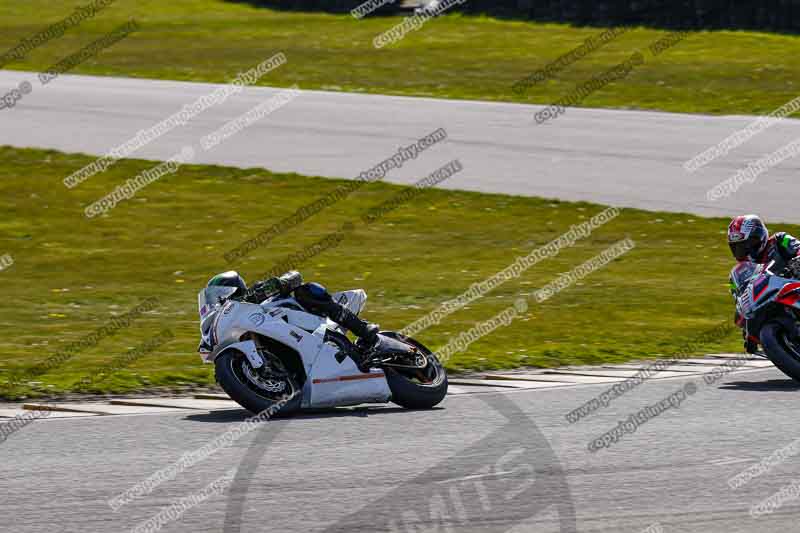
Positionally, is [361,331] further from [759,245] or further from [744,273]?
[759,245]

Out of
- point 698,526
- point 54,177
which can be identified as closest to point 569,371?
point 698,526

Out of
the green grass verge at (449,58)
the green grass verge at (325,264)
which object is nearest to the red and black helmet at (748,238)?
the green grass verge at (325,264)

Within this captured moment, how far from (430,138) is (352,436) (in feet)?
62.1

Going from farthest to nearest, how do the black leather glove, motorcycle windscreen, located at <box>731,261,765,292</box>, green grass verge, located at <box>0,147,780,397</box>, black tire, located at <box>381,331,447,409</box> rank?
green grass verge, located at <box>0,147,780,397</box> → motorcycle windscreen, located at <box>731,261,765,292</box> → the black leather glove → black tire, located at <box>381,331,447,409</box>

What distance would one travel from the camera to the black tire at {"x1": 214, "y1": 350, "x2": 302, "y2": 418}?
443 inches

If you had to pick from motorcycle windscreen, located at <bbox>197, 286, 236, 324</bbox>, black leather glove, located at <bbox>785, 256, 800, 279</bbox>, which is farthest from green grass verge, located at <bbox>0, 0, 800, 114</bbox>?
motorcycle windscreen, located at <bbox>197, 286, 236, 324</bbox>

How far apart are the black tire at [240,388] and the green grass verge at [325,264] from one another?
2.15 meters

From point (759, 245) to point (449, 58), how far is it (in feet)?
95.9

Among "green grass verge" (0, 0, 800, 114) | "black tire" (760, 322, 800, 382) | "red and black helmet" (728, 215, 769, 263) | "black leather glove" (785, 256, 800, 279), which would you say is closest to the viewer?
"black tire" (760, 322, 800, 382)

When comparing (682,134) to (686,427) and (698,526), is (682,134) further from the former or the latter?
(698,526)

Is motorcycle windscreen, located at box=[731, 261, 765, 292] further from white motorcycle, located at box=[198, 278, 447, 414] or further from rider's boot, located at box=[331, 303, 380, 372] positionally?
rider's boot, located at box=[331, 303, 380, 372]

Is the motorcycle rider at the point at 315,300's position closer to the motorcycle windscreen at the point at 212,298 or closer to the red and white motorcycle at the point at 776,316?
the motorcycle windscreen at the point at 212,298

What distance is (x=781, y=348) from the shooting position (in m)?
12.6

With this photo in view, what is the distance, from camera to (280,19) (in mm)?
54938
